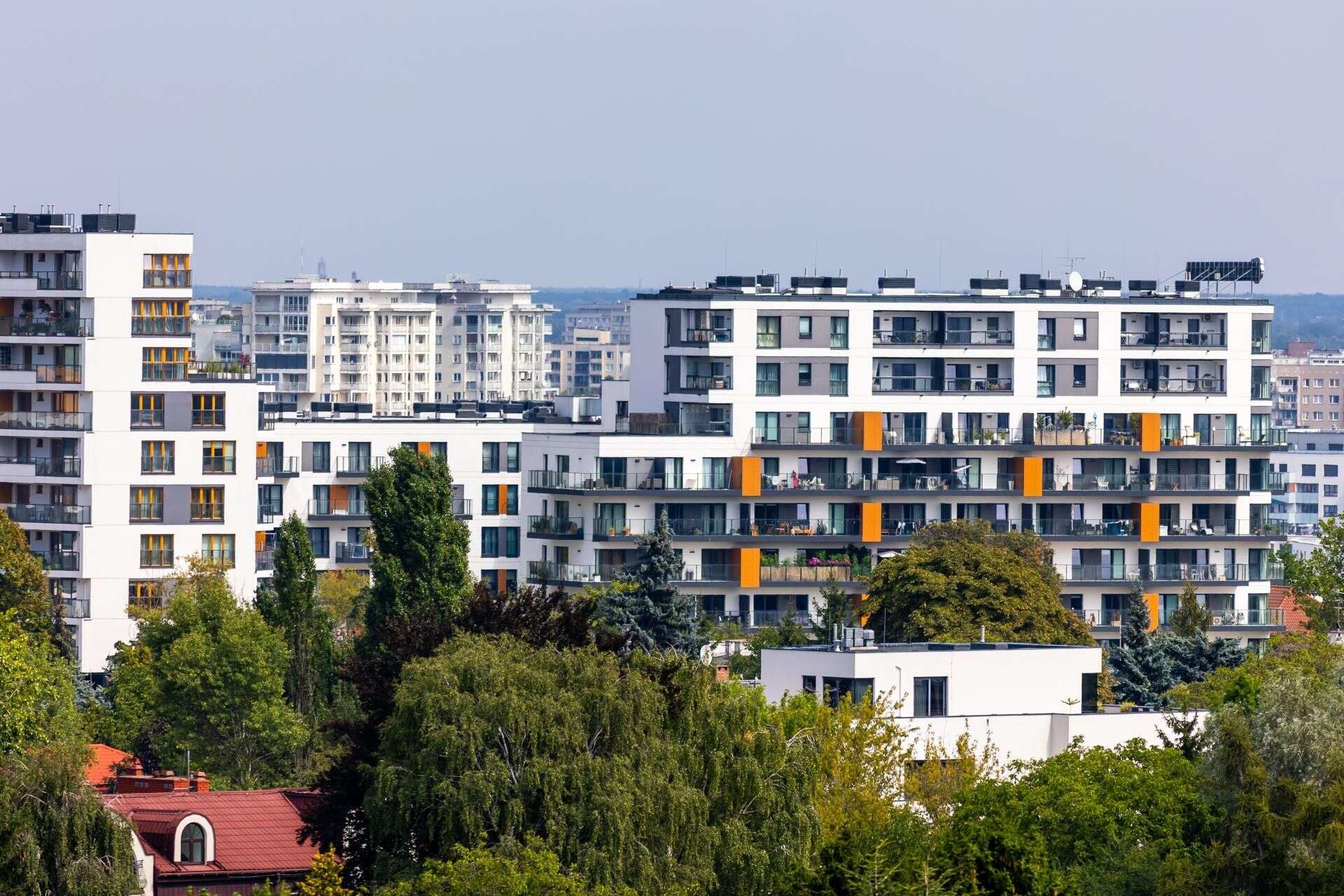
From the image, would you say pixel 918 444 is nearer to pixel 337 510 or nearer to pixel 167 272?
pixel 337 510

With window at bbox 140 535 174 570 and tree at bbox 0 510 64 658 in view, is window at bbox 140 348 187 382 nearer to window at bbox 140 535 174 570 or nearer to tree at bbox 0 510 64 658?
window at bbox 140 535 174 570

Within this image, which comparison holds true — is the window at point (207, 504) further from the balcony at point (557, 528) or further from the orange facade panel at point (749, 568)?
the orange facade panel at point (749, 568)

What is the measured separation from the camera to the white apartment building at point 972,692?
328 ft

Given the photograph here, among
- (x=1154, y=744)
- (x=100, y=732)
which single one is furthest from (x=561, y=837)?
(x=100, y=732)

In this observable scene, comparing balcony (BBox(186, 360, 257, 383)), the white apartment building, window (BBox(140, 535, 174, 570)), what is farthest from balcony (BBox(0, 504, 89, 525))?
the white apartment building

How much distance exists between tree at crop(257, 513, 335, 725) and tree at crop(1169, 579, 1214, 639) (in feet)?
127

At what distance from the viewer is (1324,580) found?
147625mm

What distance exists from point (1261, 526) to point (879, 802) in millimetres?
85058

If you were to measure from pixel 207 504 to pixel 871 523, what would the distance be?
32.0 meters

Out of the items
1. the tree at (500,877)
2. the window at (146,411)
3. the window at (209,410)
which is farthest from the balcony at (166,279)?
the tree at (500,877)

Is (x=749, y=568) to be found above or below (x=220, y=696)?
above

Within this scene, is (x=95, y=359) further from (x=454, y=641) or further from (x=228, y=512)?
(x=454, y=641)

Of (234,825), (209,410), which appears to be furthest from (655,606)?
(234,825)

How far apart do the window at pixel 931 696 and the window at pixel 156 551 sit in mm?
60163
